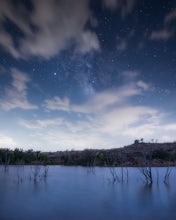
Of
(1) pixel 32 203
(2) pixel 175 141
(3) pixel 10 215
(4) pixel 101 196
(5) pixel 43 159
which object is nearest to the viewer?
(3) pixel 10 215

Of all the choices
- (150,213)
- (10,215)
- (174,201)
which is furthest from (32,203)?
(174,201)

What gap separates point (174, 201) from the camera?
18.0 metres

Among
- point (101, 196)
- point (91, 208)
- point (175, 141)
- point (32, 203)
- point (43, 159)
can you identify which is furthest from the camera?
point (175, 141)

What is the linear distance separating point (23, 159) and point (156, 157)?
31.0 m

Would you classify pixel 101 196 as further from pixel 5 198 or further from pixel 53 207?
pixel 5 198

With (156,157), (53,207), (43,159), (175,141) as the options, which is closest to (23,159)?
(43,159)

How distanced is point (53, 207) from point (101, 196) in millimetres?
5384

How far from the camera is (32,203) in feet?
57.1

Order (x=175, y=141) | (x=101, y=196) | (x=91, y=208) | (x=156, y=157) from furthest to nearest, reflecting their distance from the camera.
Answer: (x=175, y=141), (x=156, y=157), (x=101, y=196), (x=91, y=208)

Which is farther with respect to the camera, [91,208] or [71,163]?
[71,163]

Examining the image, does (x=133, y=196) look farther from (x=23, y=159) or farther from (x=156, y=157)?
(x=23, y=159)

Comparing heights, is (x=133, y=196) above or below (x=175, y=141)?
below

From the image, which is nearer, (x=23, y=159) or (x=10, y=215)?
(x=10, y=215)

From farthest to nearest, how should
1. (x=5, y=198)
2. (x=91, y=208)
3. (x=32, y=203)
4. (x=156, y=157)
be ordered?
1. (x=156, y=157)
2. (x=5, y=198)
3. (x=32, y=203)
4. (x=91, y=208)
